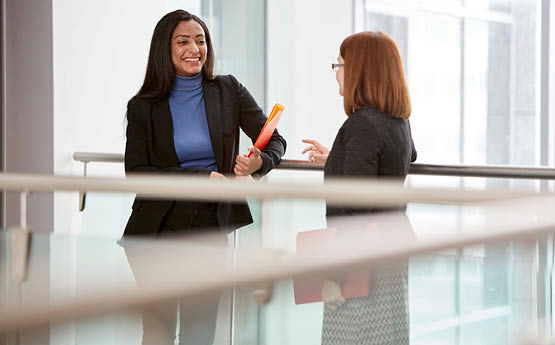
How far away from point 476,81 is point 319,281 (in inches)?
368

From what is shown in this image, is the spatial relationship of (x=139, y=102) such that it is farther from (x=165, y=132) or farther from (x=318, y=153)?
(x=318, y=153)

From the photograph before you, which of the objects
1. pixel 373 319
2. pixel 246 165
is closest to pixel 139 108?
pixel 246 165

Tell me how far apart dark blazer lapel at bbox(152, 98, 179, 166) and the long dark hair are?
56mm

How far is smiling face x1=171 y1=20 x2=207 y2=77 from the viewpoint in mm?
2785

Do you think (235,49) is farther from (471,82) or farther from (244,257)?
(244,257)

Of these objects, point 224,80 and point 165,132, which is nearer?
point 165,132

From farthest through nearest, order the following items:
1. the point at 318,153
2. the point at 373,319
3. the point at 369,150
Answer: the point at 318,153 < the point at 369,150 < the point at 373,319

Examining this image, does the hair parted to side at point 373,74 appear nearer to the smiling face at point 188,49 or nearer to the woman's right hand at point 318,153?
the smiling face at point 188,49

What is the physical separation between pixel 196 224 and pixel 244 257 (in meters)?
2.06

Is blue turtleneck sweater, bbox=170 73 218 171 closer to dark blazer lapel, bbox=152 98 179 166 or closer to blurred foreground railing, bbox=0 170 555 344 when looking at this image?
dark blazer lapel, bbox=152 98 179 166

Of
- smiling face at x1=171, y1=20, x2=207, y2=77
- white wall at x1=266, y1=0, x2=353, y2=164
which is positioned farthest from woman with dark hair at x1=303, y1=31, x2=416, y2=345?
white wall at x1=266, y1=0, x2=353, y2=164

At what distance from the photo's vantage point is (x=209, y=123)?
273cm

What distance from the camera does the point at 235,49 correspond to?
22.7 feet

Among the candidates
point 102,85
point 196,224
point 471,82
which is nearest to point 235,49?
point 102,85
